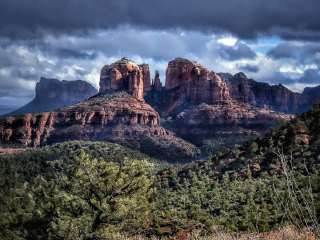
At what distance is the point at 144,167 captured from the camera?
30797mm

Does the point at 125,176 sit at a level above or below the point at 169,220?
above

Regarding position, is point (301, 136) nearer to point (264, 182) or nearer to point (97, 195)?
point (264, 182)

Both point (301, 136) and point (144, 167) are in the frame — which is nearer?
point (144, 167)

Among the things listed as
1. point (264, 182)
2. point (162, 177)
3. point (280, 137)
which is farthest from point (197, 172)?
point (264, 182)

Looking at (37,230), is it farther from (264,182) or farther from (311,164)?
(311,164)

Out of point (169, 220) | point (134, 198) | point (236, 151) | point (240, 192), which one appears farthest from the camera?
point (236, 151)

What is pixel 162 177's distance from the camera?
7919cm

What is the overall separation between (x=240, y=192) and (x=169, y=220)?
1876 cm

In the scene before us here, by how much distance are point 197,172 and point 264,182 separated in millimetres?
25883

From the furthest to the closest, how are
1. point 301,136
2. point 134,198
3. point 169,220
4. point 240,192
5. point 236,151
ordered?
point 236,151, point 301,136, point 240,192, point 169,220, point 134,198

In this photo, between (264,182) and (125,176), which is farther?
(264,182)

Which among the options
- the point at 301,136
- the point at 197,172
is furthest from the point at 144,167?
the point at 197,172

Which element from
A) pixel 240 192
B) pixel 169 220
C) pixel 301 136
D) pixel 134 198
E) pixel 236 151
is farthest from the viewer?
pixel 236 151

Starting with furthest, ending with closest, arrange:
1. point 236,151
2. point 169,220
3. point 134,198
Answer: point 236,151, point 169,220, point 134,198
